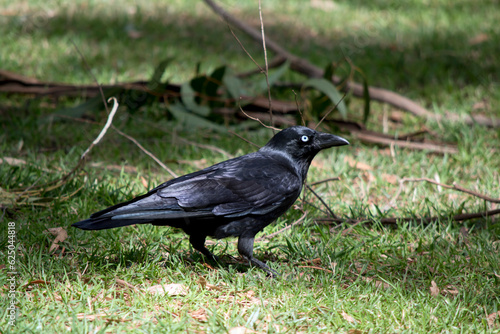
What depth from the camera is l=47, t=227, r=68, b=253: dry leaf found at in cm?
343

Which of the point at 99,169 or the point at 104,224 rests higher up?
the point at 104,224

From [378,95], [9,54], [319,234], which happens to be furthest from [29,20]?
[319,234]

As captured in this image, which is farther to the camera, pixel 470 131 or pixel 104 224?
pixel 470 131

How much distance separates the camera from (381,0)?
33.3 feet

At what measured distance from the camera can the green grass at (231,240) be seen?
9.53 feet

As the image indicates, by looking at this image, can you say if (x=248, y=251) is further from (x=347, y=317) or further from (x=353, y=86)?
(x=353, y=86)

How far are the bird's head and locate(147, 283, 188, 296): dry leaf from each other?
3.63 feet

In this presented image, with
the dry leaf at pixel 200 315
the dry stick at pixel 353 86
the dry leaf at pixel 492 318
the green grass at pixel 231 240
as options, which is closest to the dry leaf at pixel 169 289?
the green grass at pixel 231 240

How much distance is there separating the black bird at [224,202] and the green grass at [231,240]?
0.84 ft

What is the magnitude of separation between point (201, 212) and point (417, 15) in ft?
23.9

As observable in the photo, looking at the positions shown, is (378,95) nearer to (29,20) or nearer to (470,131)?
(470,131)

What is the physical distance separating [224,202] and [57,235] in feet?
3.71

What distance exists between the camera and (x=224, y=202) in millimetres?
3254

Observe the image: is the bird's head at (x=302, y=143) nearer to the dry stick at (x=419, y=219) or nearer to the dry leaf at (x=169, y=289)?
the dry stick at (x=419, y=219)
